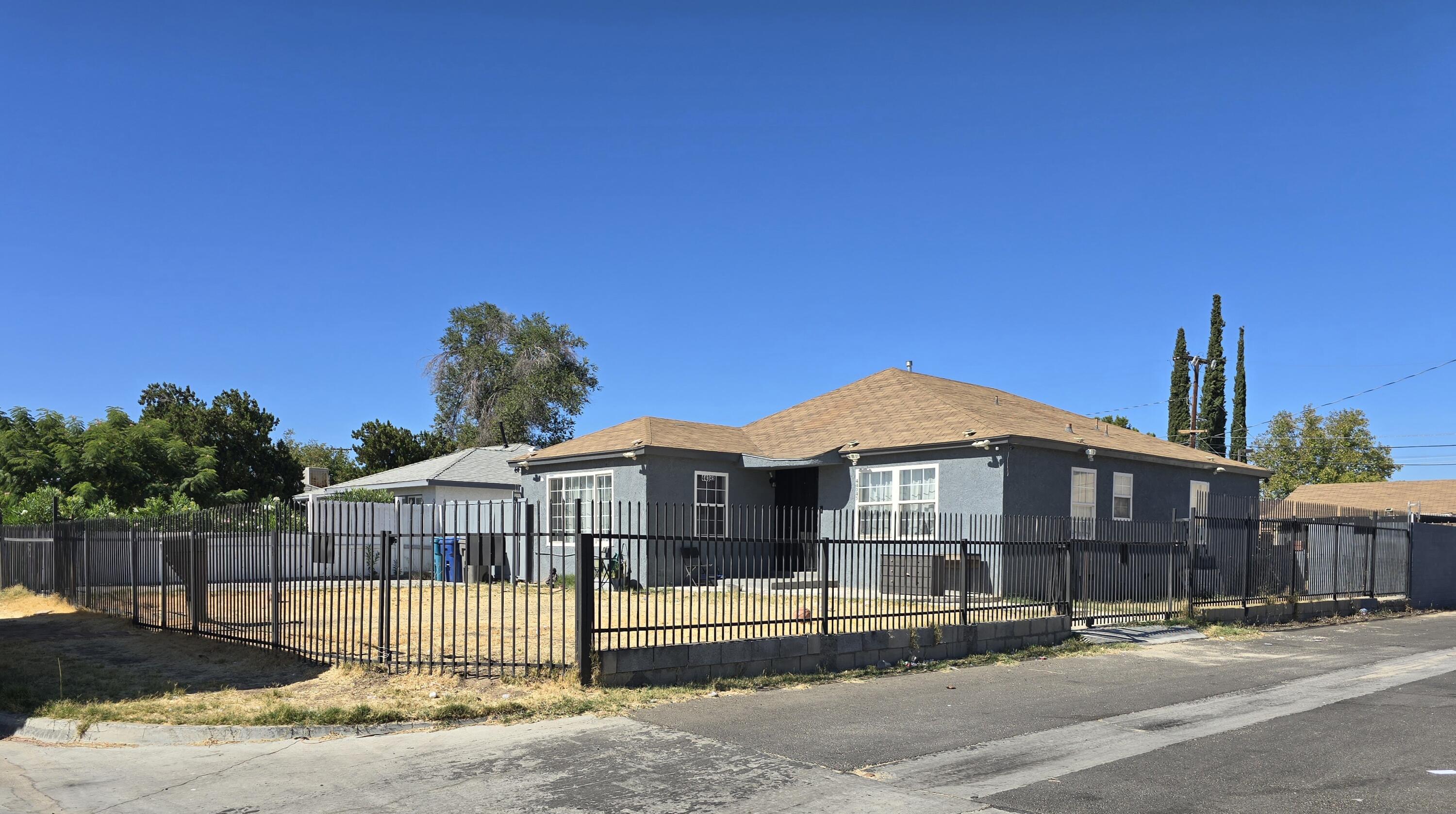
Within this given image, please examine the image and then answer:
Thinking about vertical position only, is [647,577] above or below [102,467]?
below

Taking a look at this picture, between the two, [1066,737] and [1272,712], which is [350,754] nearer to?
[1066,737]

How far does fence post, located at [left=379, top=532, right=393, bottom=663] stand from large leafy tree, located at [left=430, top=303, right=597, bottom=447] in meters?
41.8

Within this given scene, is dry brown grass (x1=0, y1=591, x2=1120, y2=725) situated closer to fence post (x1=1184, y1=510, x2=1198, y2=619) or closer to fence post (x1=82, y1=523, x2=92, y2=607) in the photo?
fence post (x1=82, y1=523, x2=92, y2=607)

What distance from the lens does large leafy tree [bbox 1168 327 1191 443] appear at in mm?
49062

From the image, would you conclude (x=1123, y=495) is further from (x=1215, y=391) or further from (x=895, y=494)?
(x=1215, y=391)

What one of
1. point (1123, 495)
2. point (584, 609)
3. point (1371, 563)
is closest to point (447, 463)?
point (1123, 495)

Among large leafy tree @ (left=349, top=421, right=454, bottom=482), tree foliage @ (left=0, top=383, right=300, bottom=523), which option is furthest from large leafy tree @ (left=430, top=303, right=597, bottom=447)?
tree foliage @ (left=0, top=383, right=300, bottom=523)

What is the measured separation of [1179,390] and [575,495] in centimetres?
3571

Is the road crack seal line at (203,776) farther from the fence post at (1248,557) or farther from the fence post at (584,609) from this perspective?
the fence post at (1248,557)

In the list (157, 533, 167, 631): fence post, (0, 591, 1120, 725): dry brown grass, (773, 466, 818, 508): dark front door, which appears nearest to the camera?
(0, 591, 1120, 725): dry brown grass

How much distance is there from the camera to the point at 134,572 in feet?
50.6

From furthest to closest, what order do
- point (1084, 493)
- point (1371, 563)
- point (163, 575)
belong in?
point (1371, 563)
point (1084, 493)
point (163, 575)

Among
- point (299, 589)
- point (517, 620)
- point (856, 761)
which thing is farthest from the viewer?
point (517, 620)

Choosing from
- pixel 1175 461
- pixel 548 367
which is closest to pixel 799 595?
pixel 1175 461
